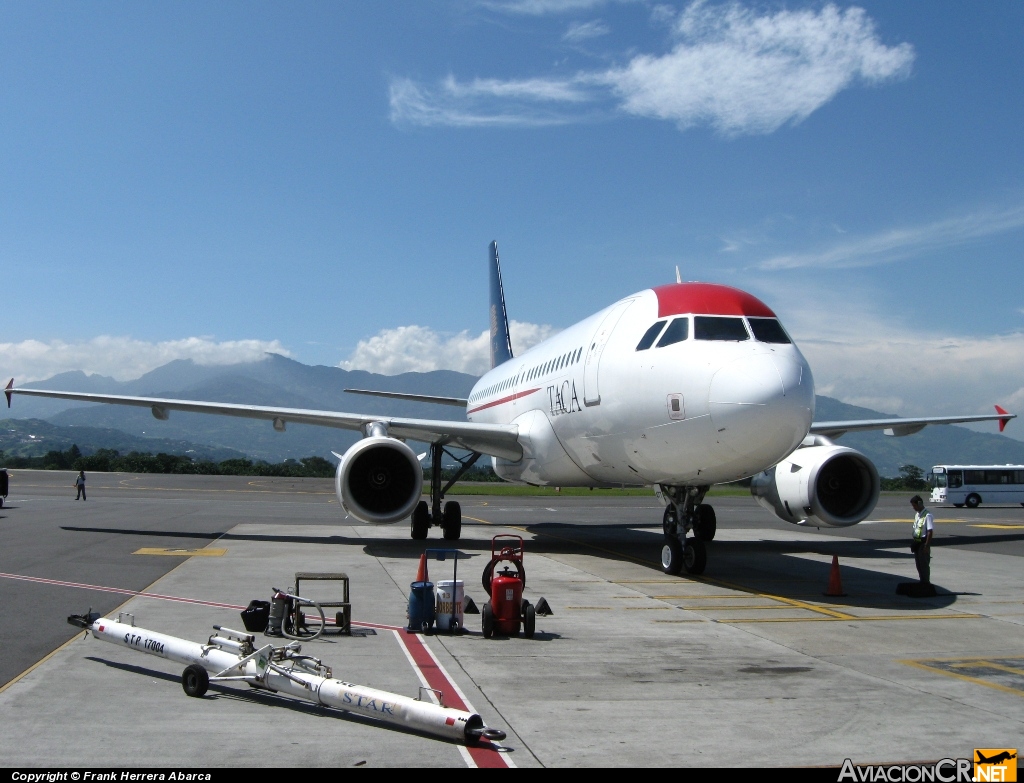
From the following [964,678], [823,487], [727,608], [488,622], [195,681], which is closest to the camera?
[195,681]

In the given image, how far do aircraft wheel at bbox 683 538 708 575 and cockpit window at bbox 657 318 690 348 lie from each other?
3226mm

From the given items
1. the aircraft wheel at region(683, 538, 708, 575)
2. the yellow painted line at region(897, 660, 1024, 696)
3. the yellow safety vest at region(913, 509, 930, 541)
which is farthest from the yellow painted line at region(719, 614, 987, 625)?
the aircraft wheel at region(683, 538, 708, 575)

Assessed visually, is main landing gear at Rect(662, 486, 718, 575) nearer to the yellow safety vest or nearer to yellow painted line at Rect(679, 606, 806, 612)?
yellow painted line at Rect(679, 606, 806, 612)

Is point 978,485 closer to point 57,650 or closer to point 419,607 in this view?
point 419,607

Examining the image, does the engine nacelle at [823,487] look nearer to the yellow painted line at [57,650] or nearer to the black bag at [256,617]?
the black bag at [256,617]

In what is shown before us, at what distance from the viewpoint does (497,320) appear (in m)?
33.1

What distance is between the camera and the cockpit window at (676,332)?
12344 millimetres

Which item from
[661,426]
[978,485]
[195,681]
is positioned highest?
[661,426]

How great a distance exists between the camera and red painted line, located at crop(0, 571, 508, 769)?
5.14 meters

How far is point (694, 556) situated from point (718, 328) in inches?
146

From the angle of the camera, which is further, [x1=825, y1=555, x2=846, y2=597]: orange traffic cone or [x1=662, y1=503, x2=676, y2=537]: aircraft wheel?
[x1=662, y1=503, x2=676, y2=537]: aircraft wheel

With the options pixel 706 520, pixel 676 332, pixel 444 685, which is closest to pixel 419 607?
pixel 444 685

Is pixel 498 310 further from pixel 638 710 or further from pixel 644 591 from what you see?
pixel 638 710

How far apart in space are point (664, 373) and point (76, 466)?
77.6 meters
